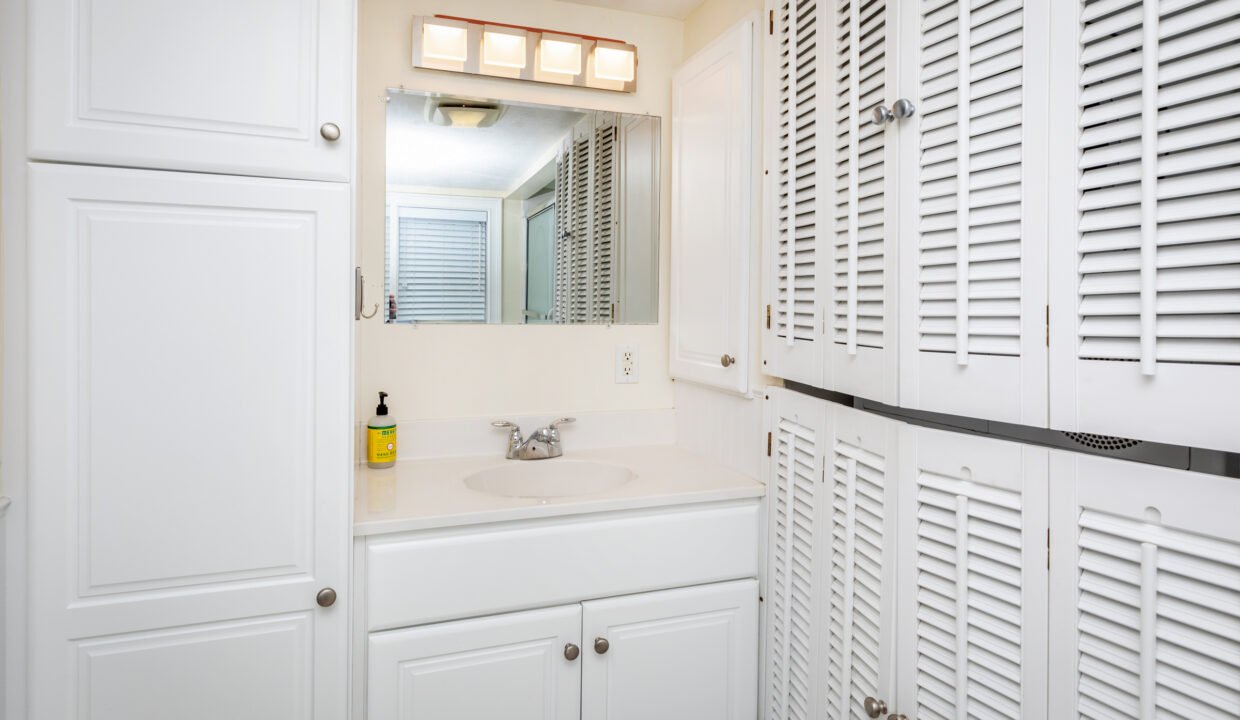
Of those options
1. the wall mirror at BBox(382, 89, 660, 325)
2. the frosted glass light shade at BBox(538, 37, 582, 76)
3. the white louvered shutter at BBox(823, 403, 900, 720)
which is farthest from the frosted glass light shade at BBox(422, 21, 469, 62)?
the white louvered shutter at BBox(823, 403, 900, 720)

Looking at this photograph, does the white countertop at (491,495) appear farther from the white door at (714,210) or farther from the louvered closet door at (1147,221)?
the louvered closet door at (1147,221)

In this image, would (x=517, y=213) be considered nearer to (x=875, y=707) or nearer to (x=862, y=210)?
(x=862, y=210)

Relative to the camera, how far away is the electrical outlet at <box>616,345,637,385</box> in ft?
7.24

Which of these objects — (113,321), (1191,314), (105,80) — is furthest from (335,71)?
(1191,314)

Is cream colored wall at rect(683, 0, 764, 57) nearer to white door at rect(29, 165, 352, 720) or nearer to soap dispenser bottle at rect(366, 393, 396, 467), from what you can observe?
white door at rect(29, 165, 352, 720)

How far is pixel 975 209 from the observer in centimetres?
104

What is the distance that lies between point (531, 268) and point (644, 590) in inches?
38.8

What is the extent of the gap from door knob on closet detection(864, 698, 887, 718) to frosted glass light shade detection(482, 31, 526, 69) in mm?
1856

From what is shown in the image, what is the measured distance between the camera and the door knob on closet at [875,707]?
1226mm

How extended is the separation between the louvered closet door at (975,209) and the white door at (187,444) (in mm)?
1058

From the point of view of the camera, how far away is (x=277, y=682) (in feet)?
4.40

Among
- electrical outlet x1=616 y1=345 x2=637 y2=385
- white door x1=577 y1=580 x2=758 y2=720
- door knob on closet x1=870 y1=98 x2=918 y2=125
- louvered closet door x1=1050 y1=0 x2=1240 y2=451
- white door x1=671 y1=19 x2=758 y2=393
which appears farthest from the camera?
electrical outlet x1=616 y1=345 x2=637 y2=385

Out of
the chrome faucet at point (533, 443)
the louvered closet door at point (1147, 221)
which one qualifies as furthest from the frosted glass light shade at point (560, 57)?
the louvered closet door at point (1147, 221)

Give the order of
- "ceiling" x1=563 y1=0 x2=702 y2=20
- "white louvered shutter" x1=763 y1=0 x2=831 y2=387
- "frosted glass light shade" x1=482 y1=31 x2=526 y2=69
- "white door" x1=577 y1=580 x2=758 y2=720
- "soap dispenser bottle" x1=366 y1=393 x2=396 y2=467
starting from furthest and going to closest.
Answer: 1. "ceiling" x1=563 y1=0 x2=702 y2=20
2. "frosted glass light shade" x1=482 y1=31 x2=526 y2=69
3. "soap dispenser bottle" x1=366 y1=393 x2=396 y2=467
4. "white door" x1=577 y1=580 x2=758 y2=720
5. "white louvered shutter" x1=763 y1=0 x2=831 y2=387
